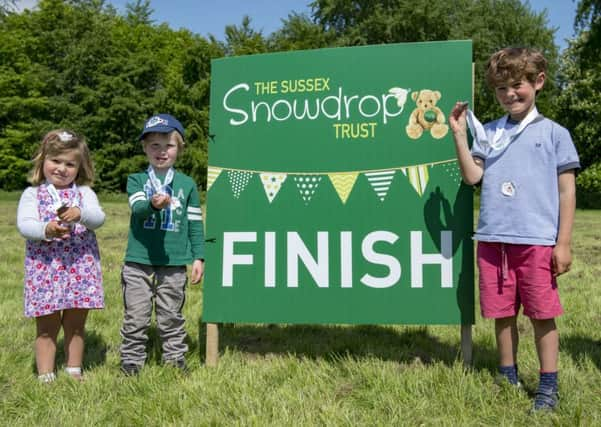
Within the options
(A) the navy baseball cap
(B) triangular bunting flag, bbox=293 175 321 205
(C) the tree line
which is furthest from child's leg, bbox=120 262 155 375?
(C) the tree line

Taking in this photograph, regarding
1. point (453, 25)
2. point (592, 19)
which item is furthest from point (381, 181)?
point (453, 25)

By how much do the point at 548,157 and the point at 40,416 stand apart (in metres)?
2.62

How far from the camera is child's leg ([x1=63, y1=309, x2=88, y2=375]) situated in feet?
10.4

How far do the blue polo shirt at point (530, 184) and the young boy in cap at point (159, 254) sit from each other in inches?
63.9

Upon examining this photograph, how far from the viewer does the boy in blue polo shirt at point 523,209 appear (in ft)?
8.85

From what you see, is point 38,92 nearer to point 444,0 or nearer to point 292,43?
point 292,43

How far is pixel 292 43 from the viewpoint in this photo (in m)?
28.3

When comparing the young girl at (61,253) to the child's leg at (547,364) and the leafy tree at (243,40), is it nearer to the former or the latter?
the child's leg at (547,364)

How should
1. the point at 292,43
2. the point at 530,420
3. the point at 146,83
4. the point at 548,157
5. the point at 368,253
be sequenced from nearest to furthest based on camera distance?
the point at 530,420 < the point at 548,157 < the point at 368,253 < the point at 292,43 < the point at 146,83

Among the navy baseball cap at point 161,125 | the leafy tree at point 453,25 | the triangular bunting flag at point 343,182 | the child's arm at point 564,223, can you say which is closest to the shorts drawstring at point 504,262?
the child's arm at point 564,223

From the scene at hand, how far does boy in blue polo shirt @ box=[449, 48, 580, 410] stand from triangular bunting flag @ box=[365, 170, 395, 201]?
0.47 meters

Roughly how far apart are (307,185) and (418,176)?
2.06ft

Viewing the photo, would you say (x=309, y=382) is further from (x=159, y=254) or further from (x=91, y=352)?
(x=91, y=352)

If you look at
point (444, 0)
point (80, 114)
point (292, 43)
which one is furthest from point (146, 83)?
point (444, 0)
